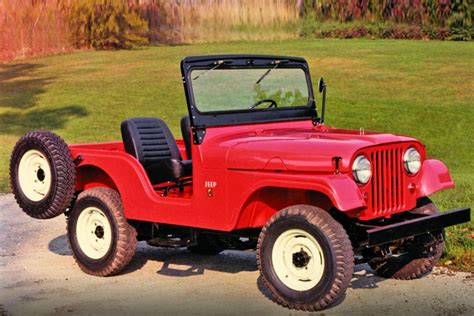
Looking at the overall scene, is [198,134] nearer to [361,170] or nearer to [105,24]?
[361,170]

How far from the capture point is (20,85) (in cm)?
3341

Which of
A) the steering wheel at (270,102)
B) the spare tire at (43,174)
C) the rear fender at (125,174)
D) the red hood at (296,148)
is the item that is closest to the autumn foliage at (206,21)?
the steering wheel at (270,102)

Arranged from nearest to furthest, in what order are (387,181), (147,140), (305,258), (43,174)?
1. (305,258)
2. (387,181)
3. (43,174)
4. (147,140)

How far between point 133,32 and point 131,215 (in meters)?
32.8

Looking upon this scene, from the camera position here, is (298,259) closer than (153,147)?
Yes

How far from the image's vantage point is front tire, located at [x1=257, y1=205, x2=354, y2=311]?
664 centimetres

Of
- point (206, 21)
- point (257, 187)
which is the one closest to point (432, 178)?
point (257, 187)

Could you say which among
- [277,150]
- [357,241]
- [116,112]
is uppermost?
[277,150]

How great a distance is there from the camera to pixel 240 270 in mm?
8430

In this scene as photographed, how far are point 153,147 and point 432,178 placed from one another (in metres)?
2.55

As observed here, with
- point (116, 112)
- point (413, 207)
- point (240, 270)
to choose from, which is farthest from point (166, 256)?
point (116, 112)

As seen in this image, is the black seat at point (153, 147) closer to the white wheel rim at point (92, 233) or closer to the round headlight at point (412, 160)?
the white wheel rim at point (92, 233)

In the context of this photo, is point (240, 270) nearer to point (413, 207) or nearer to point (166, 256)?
point (166, 256)

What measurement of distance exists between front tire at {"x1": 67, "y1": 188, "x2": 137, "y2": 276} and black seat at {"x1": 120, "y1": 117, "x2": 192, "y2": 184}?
442 mm
